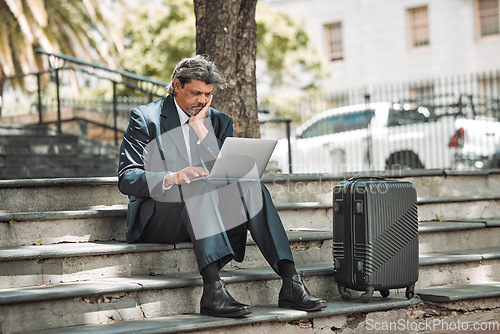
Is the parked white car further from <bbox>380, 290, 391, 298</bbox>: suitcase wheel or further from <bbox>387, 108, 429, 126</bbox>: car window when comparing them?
<bbox>380, 290, 391, 298</bbox>: suitcase wheel

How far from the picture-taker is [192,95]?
4504mm

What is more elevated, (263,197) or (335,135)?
(335,135)

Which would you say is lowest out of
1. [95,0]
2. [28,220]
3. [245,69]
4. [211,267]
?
[211,267]

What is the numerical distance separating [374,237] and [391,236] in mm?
159

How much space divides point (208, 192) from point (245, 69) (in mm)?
2636

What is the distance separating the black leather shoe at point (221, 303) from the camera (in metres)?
3.83

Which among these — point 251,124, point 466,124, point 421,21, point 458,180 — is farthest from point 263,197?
point 421,21

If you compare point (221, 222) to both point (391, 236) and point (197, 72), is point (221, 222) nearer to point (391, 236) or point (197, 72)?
point (197, 72)

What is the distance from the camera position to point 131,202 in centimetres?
436

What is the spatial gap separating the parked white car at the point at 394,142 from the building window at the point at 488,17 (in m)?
13.8

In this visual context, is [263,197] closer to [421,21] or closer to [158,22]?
[158,22]

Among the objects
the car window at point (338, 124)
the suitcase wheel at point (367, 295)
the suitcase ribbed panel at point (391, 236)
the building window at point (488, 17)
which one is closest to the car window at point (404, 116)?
the car window at point (338, 124)

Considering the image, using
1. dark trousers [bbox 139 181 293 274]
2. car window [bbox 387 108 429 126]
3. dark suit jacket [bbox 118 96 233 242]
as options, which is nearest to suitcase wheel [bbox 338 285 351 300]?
dark trousers [bbox 139 181 293 274]

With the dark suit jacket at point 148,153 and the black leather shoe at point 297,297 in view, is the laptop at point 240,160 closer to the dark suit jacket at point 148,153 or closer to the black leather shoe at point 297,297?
the dark suit jacket at point 148,153
